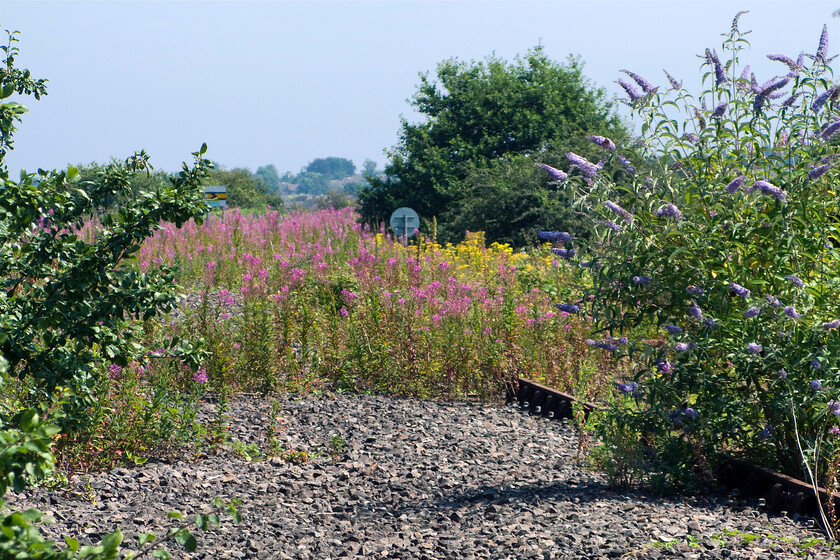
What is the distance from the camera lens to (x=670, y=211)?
3984 millimetres

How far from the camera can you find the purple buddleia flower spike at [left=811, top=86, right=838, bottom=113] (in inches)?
162

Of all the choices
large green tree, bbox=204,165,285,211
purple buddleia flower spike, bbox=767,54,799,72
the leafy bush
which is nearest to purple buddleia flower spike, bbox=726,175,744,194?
purple buddleia flower spike, bbox=767,54,799,72

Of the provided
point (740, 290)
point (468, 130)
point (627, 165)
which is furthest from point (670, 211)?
point (468, 130)

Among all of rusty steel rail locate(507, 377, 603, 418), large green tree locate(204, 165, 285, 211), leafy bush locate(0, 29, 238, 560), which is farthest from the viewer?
large green tree locate(204, 165, 285, 211)

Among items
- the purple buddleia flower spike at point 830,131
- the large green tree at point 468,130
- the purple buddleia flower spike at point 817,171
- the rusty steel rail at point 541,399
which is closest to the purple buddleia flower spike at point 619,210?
the purple buddleia flower spike at point 817,171

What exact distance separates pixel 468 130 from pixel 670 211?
19.5 metres

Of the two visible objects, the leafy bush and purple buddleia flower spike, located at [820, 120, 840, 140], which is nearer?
the leafy bush

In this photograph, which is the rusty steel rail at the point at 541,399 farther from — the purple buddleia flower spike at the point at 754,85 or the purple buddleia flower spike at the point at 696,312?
the purple buddleia flower spike at the point at 754,85

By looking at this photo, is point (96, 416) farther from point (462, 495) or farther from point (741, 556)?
point (741, 556)

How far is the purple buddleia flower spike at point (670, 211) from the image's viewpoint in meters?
3.97

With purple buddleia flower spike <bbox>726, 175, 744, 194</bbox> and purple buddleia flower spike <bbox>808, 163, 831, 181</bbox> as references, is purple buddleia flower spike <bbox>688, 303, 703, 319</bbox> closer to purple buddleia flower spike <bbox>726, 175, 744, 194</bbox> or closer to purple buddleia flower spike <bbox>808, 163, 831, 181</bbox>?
purple buddleia flower spike <bbox>726, 175, 744, 194</bbox>

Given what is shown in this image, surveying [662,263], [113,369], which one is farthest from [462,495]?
[113,369]

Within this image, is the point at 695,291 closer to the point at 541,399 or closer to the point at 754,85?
the point at 754,85

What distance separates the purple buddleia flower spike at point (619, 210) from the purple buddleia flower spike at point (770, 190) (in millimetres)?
631
